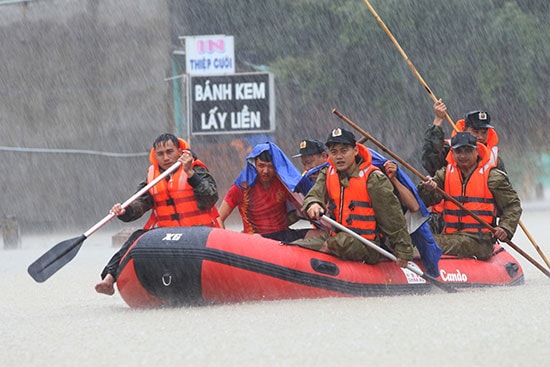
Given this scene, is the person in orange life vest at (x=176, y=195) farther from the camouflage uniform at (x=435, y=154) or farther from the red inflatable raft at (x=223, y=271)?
the camouflage uniform at (x=435, y=154)

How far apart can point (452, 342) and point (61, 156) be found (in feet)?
67.9

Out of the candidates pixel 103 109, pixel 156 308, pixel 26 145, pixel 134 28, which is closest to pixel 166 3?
pixel 134 28

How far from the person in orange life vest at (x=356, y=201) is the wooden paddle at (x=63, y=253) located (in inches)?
46.5

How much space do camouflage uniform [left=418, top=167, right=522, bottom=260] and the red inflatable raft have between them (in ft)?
4.70

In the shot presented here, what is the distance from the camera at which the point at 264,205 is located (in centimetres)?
1070

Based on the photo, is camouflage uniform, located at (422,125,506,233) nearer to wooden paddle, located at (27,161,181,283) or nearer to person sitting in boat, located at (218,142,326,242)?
person sitting in boat, located at (218,142,326,242)

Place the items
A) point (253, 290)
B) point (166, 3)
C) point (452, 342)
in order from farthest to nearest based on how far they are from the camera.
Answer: point (166, 3), point (253, 290), point (452, 342)

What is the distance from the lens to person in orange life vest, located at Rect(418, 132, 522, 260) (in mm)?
10555

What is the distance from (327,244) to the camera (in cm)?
962

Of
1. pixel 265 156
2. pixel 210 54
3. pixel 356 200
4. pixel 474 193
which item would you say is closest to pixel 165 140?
pixel 265 156

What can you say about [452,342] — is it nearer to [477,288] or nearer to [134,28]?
[477,288]

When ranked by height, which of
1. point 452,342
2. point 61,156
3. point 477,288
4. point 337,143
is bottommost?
point 61,156

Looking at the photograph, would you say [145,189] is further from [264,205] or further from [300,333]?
[300,333]

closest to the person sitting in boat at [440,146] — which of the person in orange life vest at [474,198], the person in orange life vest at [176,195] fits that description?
the person in orange life vest at [474,198]
